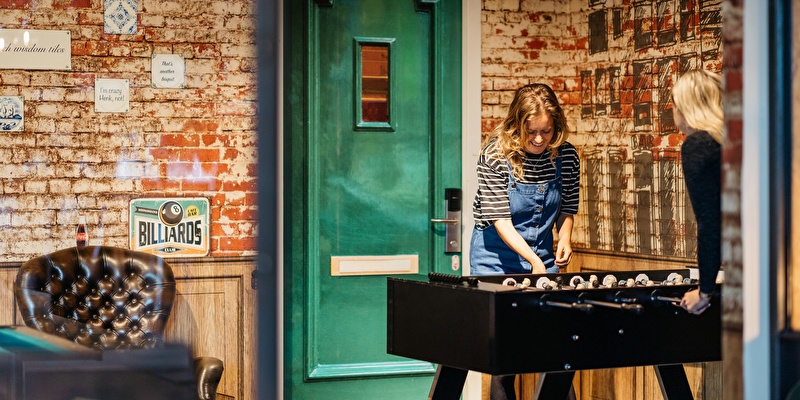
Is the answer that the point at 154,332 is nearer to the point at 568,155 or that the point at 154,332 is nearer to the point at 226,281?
the point at 226,281

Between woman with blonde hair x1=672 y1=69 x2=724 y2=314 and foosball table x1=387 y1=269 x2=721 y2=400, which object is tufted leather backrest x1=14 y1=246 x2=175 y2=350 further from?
woman with blonde hair x1=672 y1=69 x2=724 y2=314

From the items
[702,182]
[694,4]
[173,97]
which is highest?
[694,4]

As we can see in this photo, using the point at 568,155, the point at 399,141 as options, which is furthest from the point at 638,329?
the point at 399,141

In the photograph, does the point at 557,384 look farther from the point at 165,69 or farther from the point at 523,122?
the point at 165,69

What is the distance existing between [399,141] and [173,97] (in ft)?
6.00

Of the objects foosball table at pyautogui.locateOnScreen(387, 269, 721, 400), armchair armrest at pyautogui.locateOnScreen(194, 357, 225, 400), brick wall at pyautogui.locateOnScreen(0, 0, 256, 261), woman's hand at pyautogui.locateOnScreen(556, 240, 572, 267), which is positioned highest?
brick wall at pyautogui.locateOnScreen(0, 0, 256, 261)

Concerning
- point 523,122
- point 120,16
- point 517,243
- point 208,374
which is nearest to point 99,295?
point 208,374

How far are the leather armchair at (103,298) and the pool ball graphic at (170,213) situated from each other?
0.13 meters

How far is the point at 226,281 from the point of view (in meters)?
2.99

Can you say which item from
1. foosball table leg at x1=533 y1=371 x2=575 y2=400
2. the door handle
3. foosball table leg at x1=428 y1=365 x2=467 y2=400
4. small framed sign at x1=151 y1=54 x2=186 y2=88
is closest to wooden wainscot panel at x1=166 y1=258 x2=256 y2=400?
small framed sign at x1=151 y1=54 x2=186 y2=88

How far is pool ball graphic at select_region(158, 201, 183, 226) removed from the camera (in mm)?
3113

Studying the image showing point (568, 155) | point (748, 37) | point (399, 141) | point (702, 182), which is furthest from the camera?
point (399, 141)

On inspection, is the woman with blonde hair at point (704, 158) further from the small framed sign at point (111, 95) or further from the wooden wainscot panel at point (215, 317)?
the small framed sign at point (111, 95)

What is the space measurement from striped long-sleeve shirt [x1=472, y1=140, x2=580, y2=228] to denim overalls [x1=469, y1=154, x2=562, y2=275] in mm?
36
